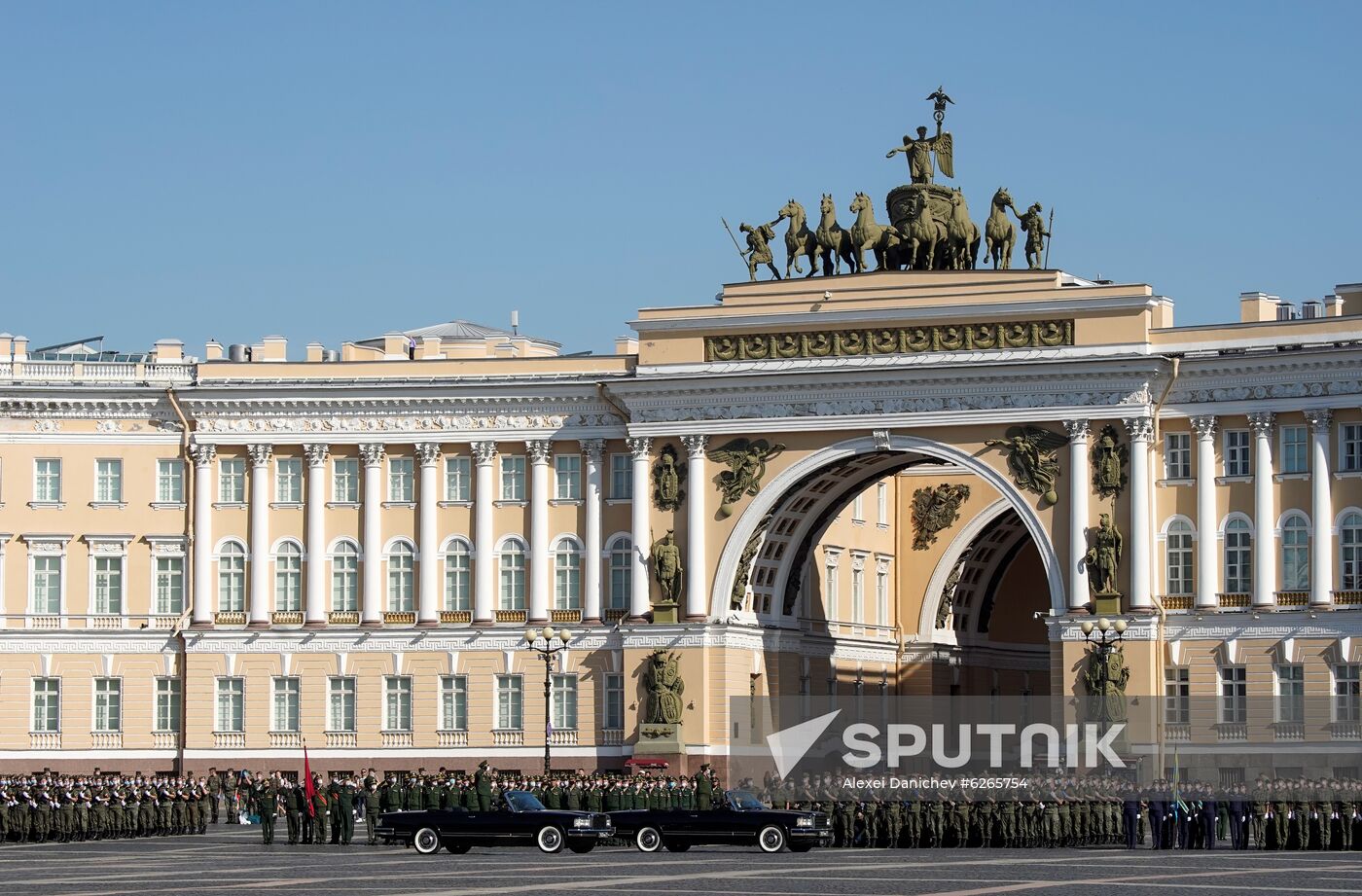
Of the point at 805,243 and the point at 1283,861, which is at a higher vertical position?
the point at 805,243

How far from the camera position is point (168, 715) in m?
80.1

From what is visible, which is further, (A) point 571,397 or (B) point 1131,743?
(A) point 571,397

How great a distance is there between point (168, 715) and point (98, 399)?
8.84 m

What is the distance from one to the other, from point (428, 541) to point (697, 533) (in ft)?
24.7

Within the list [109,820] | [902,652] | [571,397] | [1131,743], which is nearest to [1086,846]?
[1131,743]

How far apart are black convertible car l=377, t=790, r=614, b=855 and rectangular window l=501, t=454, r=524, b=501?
87.2 feet

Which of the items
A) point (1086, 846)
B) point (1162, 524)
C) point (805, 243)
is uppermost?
point (805, 243)

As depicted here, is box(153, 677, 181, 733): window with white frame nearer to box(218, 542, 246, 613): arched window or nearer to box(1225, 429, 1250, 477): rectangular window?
box(218, 542, 246, 613): arched window

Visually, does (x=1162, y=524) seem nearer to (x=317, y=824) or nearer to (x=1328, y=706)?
(x=1328, y=706)

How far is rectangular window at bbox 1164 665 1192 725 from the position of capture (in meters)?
72.7

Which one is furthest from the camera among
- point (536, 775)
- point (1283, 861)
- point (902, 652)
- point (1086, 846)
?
point (902, 652)

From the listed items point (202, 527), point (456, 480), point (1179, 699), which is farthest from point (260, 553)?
point (1179, 699)

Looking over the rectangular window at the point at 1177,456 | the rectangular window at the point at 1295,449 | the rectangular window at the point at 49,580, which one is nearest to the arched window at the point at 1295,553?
the rectangular window at the point at 1295,449

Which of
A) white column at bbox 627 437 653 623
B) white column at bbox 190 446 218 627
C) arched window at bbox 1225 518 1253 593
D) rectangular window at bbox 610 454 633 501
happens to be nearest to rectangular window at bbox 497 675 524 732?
white column at bbox 627 437 653 623
